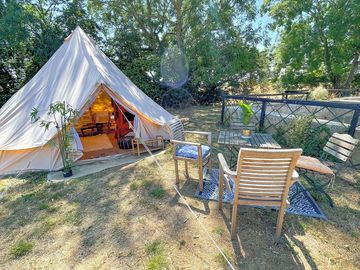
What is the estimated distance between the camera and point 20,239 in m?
2.45

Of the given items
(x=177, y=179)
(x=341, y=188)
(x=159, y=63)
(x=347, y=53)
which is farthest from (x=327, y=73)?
(x=177, y=179)

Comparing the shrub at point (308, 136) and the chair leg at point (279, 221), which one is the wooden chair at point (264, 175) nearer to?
the chair leg at point (279, 221)

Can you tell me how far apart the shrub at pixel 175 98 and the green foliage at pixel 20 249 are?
9.16 metres

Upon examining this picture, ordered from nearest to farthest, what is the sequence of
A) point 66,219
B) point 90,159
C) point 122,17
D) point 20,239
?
point 20,239
point 66,219
point 90,159
point 122,17

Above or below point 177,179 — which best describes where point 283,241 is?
below

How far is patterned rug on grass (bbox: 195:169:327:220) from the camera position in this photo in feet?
8.70

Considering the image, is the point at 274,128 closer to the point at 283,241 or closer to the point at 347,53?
the point at 283,241

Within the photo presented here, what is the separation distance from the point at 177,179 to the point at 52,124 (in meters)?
2.79

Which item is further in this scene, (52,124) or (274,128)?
(274,128)

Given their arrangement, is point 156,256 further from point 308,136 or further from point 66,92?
point 66,92

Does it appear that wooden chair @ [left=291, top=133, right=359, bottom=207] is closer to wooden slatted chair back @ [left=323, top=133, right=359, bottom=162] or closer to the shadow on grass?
wooden slatted chair back @ [left=323, top=133, right=359, bottom=162]

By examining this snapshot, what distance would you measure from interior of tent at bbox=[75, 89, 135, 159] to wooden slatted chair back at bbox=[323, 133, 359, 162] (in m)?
4.05

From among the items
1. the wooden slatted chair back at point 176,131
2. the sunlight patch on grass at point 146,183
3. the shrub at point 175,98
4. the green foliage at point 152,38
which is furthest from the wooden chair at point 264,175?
the shrub at point 175,98

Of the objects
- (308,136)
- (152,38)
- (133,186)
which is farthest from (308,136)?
(152,38)
